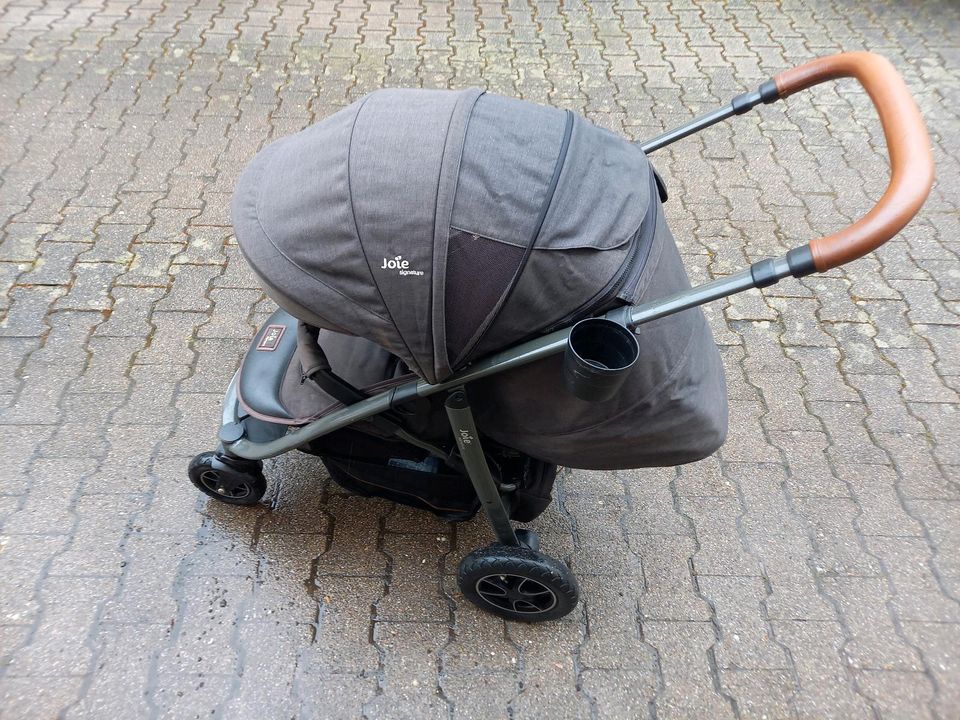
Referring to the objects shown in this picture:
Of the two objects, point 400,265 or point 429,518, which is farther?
point 429,518

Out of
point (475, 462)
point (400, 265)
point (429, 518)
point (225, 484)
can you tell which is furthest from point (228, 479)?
point (400, 265)

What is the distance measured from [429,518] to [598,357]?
1.27m

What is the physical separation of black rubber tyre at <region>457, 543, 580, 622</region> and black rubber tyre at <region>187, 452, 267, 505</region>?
0.83m

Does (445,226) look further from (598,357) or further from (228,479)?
(228,479)

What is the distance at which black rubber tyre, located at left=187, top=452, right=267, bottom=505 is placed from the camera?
2768 mm

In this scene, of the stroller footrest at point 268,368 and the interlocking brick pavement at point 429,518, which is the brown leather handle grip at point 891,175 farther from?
the stroller footrest at point 268,368

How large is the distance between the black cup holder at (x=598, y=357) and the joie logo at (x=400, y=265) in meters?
0.40

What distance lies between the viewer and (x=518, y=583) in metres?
2.52

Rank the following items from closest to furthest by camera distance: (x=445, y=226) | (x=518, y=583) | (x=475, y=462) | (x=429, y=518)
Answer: (x=445, y=226) → (x=475, y=462) → (x=518, y=583) → (x=429, y=518)

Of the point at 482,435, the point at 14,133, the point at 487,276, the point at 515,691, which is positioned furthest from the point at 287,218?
the point at 14,133

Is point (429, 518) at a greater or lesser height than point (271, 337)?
lesser

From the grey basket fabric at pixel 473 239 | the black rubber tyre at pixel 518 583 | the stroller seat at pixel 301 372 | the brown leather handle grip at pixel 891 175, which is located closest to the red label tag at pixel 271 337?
the stroller seat at pixel 301 372

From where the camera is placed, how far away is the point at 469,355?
1998 millimetres

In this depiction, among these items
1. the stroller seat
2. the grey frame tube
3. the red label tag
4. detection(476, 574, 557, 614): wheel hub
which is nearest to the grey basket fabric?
the grey frame tube
